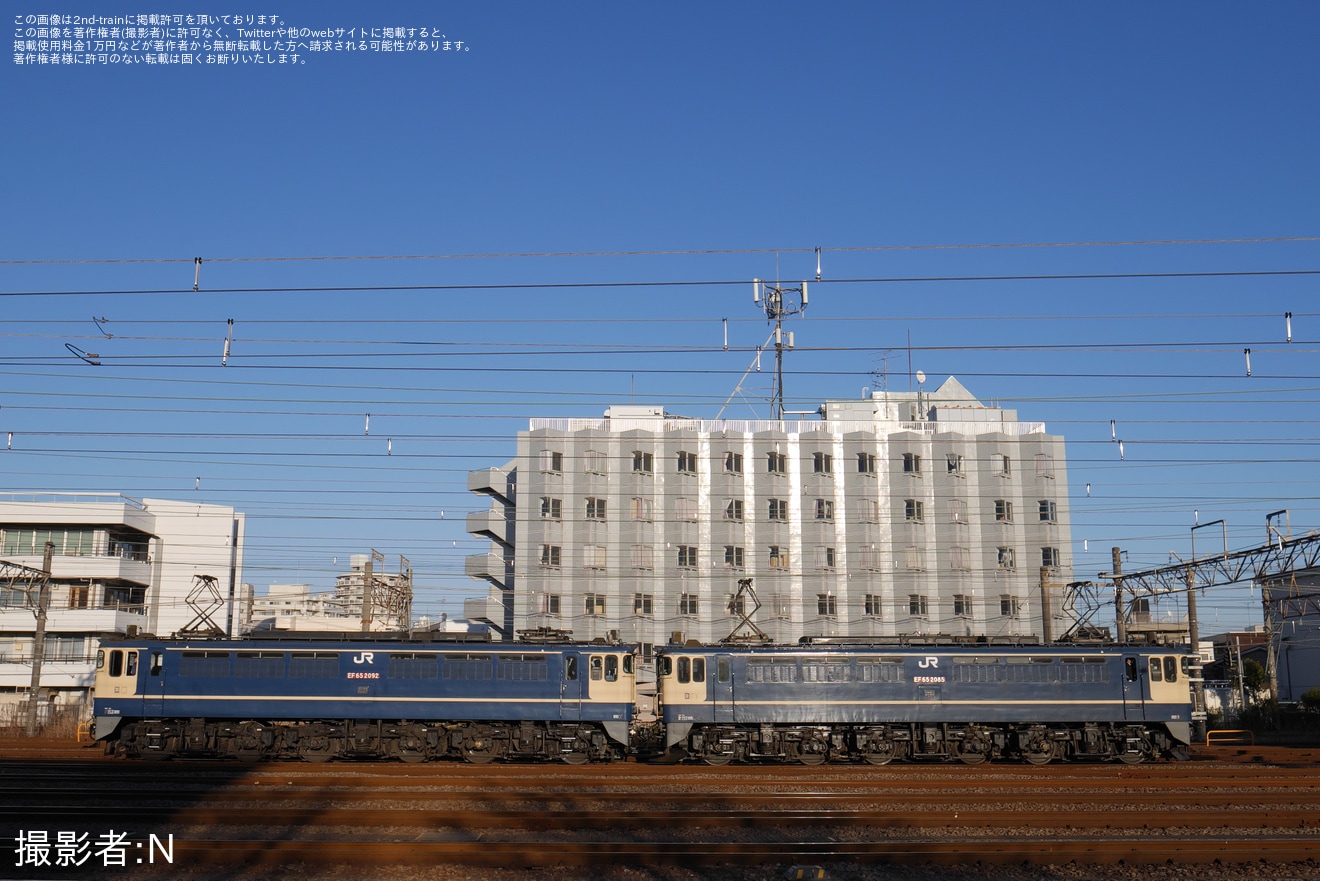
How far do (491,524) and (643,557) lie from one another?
953cm

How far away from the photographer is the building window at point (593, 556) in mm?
59938

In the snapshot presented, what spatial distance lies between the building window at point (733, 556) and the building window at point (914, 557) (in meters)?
9.84

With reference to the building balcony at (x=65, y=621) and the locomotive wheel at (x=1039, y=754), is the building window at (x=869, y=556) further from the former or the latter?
the building balcony at (x=65, y=621)

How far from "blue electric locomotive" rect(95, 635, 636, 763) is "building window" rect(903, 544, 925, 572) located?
3483cm

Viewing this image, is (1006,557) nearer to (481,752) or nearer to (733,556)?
(733,556)

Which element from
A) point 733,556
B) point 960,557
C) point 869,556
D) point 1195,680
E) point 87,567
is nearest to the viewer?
point 1195,680

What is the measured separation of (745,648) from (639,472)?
100ft

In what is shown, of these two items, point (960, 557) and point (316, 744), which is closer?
point (316, 744)

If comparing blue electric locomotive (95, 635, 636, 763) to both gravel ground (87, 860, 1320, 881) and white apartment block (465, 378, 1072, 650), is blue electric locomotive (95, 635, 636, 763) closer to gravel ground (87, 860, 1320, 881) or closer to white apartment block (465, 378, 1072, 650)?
gravel ground (87, 860, 1320, 881)

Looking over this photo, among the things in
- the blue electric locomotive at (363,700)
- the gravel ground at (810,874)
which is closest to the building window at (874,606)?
the blue electric locomotive at (363,700)

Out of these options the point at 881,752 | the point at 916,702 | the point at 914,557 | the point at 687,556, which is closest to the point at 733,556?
the point at 687,556

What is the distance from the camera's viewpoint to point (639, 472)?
201 ft

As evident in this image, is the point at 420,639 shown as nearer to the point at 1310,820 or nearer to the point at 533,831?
the point at 533,831

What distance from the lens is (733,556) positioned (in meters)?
61.5
